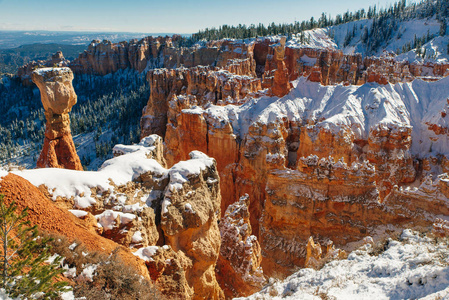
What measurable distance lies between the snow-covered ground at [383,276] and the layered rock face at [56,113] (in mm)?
14461

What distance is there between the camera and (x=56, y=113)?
18.9 m

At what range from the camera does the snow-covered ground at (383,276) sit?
905cm

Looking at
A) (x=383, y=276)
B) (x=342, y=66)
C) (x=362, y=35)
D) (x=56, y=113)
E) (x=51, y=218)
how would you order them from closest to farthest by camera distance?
(x=51, y=218) → (x=383, y=276) → (x=56, y=113) → (x=342, y=66) → (x=362, y=35)

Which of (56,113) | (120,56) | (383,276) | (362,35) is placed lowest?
(383,276)

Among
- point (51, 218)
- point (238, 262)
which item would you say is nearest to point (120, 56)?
point (238, 262)

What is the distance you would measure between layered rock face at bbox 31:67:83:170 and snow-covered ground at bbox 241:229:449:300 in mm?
14461

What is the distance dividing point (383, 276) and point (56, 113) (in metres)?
18.7

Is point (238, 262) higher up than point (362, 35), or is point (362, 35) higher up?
point (362, 35)

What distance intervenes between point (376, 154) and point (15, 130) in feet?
306

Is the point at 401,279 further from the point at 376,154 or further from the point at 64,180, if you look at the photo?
the point at 376,154

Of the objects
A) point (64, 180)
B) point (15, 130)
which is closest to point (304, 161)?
point (64, 180)

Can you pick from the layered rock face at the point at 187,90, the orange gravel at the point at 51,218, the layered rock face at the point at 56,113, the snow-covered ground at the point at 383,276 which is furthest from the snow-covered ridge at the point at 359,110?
the orange gravel at the point at 51,218

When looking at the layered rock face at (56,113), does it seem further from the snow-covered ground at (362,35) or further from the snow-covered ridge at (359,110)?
the snow-covered ground at (362,35)

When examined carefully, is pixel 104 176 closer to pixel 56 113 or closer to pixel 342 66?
pixel 56 113
